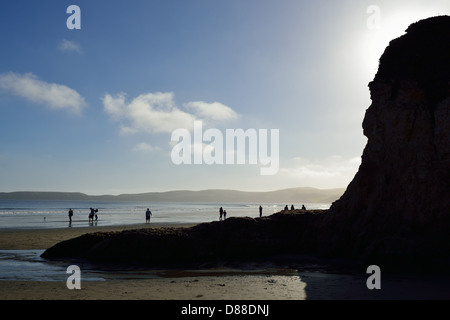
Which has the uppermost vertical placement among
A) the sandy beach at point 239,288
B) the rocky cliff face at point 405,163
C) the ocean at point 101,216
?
the rocky cliff face at point 405,163

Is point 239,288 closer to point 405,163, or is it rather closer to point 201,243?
point 201,243

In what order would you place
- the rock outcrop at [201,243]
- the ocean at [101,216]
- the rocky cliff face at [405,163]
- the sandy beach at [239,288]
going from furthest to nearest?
the ocean at [101,216]
the rock outcrop at [201,243]
the rocky cliff face at [405,163]
the sandy beach at [239,288]

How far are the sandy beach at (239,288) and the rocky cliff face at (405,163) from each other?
8.39 feet

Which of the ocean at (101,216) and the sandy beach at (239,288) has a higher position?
the sandy beach at (239,288)

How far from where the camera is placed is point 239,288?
11.6 metres

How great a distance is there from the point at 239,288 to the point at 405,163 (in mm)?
9755

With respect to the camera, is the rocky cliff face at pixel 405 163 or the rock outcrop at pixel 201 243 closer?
the rocky cliff face at pixel 405 163

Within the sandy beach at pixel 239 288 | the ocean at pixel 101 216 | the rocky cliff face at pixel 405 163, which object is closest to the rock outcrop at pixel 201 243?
the rocky cliff face at pixel 405 163

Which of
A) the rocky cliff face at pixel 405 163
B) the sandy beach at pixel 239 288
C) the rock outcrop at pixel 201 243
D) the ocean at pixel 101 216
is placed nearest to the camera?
the sandy beach at pixel 239 288

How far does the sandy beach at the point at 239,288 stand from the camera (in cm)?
1044

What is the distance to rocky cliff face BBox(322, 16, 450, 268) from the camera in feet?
48.2

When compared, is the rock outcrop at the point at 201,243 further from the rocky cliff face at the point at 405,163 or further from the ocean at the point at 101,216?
the ocean at the point at 101,216
